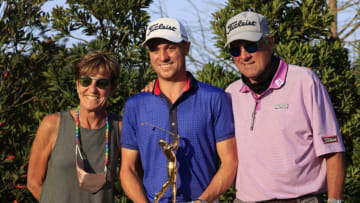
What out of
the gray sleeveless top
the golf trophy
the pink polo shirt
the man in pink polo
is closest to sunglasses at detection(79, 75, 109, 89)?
the gray sleeveless top

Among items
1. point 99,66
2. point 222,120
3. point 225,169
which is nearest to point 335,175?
point 225,169

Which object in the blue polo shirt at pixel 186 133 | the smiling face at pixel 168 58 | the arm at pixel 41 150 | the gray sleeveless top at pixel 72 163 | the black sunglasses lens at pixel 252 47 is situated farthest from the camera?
the arm at pixel 41 150

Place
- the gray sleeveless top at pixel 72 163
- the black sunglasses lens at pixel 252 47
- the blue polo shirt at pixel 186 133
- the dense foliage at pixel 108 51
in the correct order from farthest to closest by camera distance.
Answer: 1. the dense foliage at pixel 108 51
2. the gray sleeveless top at pixel 72 163
3. the black sunglasses lens at pixel 252 47
4. the blue polo shirt at pixel 186 133

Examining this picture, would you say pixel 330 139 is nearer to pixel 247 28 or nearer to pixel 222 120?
pixel 222 120

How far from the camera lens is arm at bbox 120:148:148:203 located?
4.37 metres

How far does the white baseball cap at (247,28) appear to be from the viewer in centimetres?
448

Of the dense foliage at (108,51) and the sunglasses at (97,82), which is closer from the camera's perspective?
the sunglasses at (97,82)

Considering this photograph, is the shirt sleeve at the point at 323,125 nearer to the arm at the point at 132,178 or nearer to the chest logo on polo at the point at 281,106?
the chest logo on polo at the point at 281,106

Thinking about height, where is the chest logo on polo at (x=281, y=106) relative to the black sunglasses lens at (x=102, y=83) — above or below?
below

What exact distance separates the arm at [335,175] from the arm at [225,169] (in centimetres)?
84

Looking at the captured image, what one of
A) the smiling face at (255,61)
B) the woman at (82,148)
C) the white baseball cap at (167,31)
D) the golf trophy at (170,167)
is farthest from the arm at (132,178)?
the smiling face at (255,61)

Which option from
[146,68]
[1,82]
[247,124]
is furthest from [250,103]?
[1,82]

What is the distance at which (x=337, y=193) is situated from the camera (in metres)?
4.18

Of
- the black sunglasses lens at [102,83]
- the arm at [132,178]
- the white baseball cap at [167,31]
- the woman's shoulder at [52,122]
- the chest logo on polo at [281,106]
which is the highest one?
the white baseball cap at [167,31]
